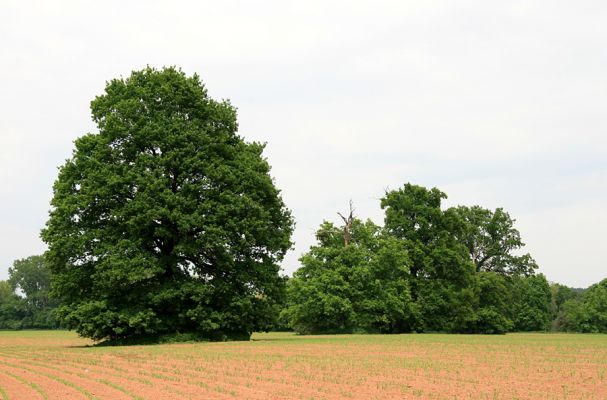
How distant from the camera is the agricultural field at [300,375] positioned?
17172 millimetres

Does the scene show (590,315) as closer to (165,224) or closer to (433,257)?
(433,257)

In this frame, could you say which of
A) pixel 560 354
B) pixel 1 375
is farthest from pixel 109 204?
pixel 560 354

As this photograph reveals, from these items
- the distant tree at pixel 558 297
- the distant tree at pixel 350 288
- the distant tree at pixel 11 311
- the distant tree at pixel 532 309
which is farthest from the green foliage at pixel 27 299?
the distant tree at pixel 558 297

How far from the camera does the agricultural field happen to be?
1717 centimetres

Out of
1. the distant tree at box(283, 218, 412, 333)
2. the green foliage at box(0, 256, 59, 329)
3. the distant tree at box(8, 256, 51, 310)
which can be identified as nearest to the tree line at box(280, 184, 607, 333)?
the distant tree at box(283, 218, 412, 333)

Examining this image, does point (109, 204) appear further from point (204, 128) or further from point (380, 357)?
point (380, 357)

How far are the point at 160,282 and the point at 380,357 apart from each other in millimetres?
18230

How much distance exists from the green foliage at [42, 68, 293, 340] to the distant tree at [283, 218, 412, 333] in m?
18.0

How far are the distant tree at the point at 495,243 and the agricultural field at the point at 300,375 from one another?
5493 cm

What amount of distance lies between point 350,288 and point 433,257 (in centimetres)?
1150

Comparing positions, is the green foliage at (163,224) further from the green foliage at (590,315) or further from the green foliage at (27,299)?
the green foliage at (27,299)

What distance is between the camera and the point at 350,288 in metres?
62.5

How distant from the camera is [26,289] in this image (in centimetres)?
14962

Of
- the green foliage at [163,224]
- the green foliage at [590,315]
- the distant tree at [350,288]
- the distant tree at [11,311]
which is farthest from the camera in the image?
the distant tree at [11,311]
